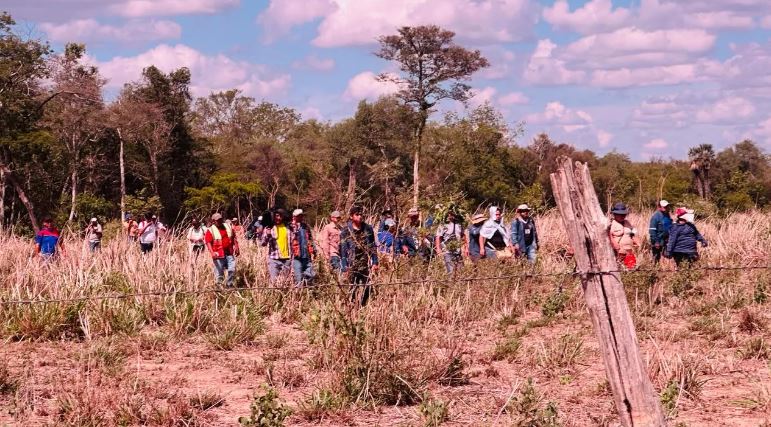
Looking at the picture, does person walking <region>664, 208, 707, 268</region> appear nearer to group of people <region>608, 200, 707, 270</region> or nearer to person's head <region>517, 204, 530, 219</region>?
group of people <region>608, 200, 707, 270</region>

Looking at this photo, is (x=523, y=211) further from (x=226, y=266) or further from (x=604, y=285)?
(x=604, y=285)

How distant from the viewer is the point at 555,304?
10.3 meters

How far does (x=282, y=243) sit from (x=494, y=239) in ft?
10.4

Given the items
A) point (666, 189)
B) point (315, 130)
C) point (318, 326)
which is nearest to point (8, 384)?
point (318, 326)

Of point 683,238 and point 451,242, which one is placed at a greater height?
point 451,242

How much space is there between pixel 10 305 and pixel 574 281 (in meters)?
6.55

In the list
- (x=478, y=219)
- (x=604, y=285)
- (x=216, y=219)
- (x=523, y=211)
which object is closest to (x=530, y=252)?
(x=523, y=211)

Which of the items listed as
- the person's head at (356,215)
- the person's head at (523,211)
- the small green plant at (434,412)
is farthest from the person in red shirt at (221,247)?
the small green plant at (434,412)

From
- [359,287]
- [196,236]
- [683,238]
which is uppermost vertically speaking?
[196,236]

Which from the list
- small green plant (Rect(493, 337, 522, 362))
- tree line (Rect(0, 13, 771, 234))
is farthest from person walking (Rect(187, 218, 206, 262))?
tree line (Rect(0, 13, 771, 234))

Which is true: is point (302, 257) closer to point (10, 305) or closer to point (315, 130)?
point (10, 305)

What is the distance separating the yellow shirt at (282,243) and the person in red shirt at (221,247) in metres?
0.76

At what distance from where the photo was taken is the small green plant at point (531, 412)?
16.8ft

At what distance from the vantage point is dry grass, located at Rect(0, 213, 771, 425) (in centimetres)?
603
